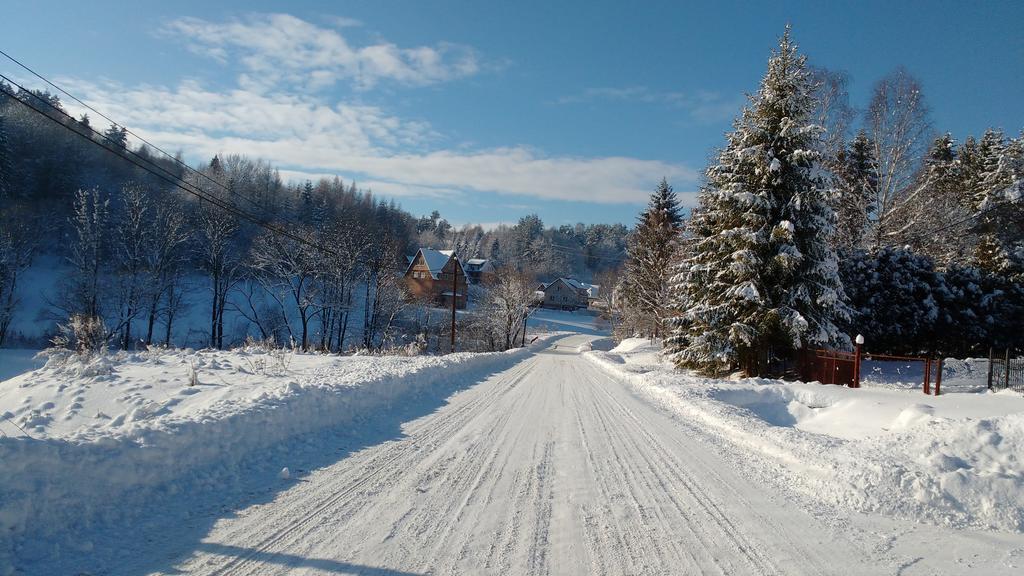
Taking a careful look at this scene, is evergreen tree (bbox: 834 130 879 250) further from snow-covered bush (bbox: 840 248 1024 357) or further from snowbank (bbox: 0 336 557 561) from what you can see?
snowbank (bbox: 0 336 557 561)

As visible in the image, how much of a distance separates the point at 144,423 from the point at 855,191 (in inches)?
1242

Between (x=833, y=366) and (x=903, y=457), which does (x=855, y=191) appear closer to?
(x=833, y=366)

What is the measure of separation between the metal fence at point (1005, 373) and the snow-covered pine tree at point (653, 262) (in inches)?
660

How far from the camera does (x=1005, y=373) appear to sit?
1552 cm

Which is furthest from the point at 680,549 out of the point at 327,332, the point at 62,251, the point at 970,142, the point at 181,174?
the point at 181,174

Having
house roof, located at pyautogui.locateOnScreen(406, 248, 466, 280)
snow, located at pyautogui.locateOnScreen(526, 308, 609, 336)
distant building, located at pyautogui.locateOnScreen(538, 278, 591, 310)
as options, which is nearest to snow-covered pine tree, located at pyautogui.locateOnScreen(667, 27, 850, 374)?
snow, located at pyautogui.locateOnScreen(526, 308, 609, 336)

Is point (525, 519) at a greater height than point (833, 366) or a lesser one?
lesser

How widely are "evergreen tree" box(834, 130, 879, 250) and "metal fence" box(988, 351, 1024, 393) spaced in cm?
941

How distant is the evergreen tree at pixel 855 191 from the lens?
25.6 m

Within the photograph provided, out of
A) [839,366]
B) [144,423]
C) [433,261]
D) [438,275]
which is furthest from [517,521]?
[433,261]

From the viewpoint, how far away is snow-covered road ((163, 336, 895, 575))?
4.02 m

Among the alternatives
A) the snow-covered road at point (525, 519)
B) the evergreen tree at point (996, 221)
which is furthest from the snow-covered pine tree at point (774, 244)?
the evergreen tree at point (996, 221)

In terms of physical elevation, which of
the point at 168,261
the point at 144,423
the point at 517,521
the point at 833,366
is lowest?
the point at 517,521

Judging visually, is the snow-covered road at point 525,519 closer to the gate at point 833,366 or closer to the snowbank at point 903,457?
the snowbank at point 903,457
